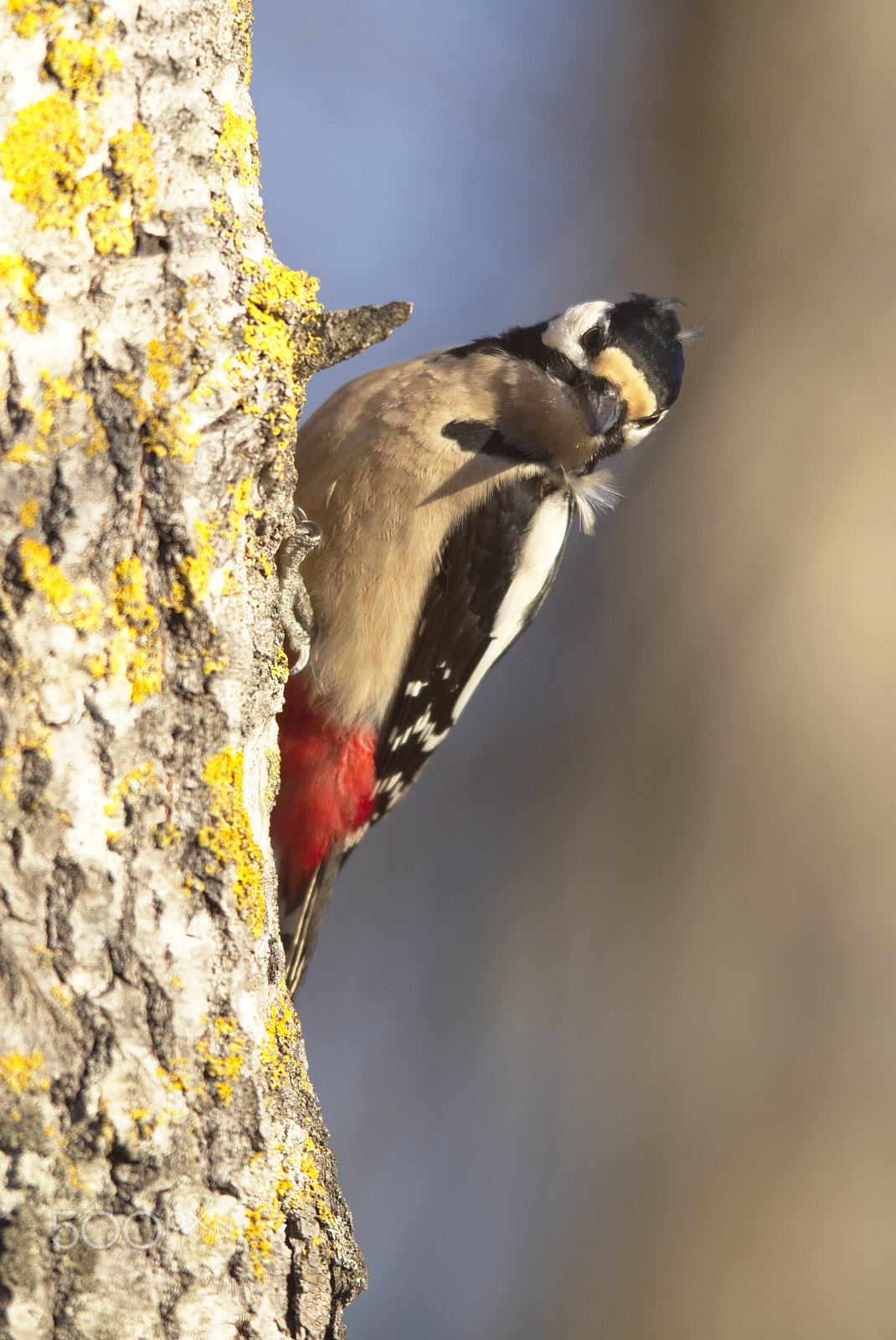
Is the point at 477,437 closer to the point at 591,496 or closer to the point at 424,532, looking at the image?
the point at 424,532

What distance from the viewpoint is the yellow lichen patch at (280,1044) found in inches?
55.5

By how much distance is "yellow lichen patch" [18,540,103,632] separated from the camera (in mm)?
1274

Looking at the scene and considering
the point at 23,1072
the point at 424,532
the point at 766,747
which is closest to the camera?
the point at 23,1072

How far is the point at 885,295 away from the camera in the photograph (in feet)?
11.4

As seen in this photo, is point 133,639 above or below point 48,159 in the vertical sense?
below

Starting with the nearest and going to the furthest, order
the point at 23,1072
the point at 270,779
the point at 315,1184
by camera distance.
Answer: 1. the point at 23,1072
2. the point at 315,1184
3. the point at 270,779

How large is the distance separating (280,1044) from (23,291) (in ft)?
3.18

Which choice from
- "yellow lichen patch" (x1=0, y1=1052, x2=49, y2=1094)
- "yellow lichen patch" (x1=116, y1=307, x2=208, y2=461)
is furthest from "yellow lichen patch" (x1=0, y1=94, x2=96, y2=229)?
"yellow lichen patch" (x1=0, y1=1052, x2=49, y2=1094)

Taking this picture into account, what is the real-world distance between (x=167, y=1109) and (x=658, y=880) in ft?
8.66

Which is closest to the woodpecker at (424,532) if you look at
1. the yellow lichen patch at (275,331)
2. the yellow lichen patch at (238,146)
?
the yellow lichen patch at (275,331)

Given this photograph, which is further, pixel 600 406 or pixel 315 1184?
pixel 600 406

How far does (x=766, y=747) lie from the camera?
135 inches

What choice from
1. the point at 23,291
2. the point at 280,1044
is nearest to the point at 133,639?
the point at 23,291

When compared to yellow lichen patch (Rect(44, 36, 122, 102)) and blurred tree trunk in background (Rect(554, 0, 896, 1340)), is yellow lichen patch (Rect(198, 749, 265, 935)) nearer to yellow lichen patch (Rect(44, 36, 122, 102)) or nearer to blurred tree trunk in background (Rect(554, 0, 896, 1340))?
yellow lichen patch (Rect(44, 36, 122, 102))
